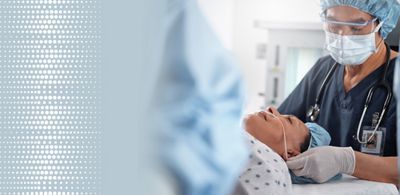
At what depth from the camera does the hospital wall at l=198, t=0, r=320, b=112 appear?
4.23 m

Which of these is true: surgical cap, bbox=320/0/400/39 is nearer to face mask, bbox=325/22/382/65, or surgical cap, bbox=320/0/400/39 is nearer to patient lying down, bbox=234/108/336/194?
face mask, bbox=325/22/382/65

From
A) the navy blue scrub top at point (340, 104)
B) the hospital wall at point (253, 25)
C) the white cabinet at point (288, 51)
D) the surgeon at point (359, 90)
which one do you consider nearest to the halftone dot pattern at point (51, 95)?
the surgeon at point (359, 90)

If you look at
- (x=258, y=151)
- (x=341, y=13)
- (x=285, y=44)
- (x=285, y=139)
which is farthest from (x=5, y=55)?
(x=285, y=44)

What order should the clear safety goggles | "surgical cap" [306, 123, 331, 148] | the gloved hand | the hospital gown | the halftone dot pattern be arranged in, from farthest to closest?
1. the clear safety goggles
2. "surgical cap" [306, 123, 331, 148]
3. the gloved hand
4. the hospital gown
5. the halftone dot pattern

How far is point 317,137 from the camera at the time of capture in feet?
5.49

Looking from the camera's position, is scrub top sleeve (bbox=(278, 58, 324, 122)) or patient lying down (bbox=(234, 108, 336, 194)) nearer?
patient lying down (bbox=(234, 108, 336, 194))

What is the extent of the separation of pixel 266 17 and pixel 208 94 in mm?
3855

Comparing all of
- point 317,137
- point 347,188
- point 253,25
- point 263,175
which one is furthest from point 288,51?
point 263,175

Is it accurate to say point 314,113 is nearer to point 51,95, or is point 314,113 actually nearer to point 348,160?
point 348,160

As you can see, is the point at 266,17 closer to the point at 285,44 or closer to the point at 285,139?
the point at 285,44

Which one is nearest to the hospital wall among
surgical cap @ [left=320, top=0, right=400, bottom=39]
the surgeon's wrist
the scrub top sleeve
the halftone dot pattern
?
the scrub top sleeve

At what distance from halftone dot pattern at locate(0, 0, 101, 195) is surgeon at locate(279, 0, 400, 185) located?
103 centimetres

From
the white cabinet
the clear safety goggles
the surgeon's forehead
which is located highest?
the surgeon's forehead

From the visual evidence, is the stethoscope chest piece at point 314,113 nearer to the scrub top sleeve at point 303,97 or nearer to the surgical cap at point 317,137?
the scrub top sleeve at point 303,97
